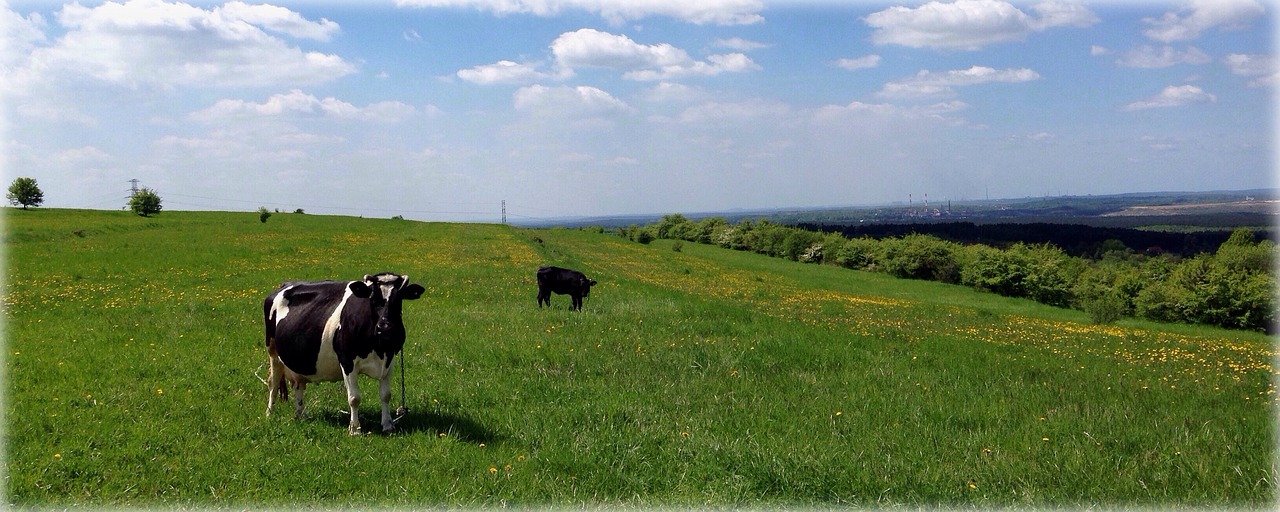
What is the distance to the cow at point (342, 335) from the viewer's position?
8312mm

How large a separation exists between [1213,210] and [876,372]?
21254 centimetres

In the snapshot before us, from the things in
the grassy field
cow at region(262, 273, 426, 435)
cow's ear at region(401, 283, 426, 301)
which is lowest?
the grassy field

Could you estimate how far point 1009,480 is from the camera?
277 inches

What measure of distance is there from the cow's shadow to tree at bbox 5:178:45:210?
111m

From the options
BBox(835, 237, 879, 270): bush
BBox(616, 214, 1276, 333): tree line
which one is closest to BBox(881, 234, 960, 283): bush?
BBox(616, 214, 1276, 333): tree line

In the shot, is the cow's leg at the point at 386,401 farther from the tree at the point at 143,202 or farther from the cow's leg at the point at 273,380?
the tree at the point at 143,202

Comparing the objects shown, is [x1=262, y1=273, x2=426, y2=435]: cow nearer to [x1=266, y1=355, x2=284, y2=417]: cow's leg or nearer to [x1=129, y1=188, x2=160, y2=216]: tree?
[x1=266, y1=355, x2=284, y2=417]: cow's leg

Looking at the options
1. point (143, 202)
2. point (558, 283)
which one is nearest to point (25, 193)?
point (143, 202)

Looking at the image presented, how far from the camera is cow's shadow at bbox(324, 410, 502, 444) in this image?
8211 millimetres

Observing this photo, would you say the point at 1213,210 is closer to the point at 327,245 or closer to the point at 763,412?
the point at 327,245

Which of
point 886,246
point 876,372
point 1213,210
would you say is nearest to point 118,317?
point 876,372

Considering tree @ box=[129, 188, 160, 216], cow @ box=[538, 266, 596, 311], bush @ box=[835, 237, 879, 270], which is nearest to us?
cow @ box=[538, 266, 596, 311]

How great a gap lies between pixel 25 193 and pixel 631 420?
115m

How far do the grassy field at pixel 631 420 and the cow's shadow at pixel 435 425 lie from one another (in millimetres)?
45
